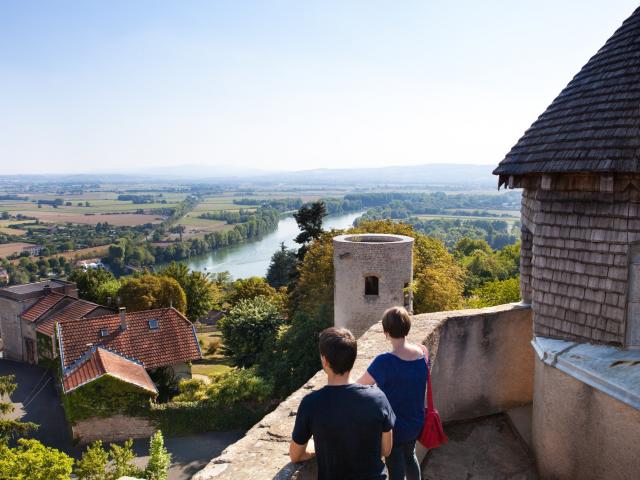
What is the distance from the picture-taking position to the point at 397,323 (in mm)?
3490

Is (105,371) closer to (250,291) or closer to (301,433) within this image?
(250,291)

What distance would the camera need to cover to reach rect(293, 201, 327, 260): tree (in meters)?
30.9

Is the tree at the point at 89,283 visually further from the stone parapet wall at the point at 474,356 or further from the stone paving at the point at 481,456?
the stone paving at the point at 481,456

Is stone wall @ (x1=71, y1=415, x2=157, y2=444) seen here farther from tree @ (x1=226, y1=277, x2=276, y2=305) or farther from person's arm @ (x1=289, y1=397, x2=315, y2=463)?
person's arm @ (x1=289, y1=397, x2=315, y2=463)

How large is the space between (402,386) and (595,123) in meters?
3.95

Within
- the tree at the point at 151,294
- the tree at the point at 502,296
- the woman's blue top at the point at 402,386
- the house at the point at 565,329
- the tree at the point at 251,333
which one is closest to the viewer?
the woman's blue top at the point at 402,386

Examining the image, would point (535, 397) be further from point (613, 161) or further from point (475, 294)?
point (475, 294)

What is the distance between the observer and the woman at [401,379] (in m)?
3.49

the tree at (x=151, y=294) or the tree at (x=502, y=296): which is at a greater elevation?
the tree at (x=502, y=296)

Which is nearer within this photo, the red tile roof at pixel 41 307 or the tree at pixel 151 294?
the red tile roof at pixel 41 307

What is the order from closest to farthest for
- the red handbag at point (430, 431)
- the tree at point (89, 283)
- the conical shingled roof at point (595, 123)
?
the red handbag at point (430, 431) → the conical shingled roof at point (595, 123) → the tree at point (89, 283)

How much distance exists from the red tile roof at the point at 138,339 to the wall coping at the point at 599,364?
18.6 metres

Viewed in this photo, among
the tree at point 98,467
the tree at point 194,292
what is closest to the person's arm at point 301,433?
the tree at point 98,467

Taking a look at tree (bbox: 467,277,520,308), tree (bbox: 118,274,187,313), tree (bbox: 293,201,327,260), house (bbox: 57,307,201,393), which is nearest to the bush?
tree (bbox: 118,274,187,313)
